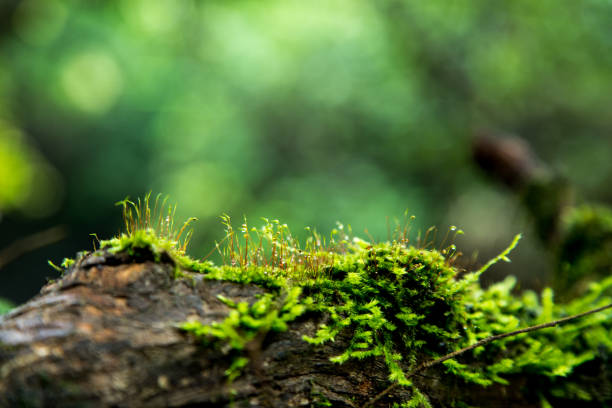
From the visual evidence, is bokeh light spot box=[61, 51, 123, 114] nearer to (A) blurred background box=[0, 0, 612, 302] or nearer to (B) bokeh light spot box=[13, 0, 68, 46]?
(A) blurred background box=[0, 0, 612, 302]

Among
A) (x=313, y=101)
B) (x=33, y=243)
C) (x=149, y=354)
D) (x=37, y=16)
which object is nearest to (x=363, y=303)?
(x=149, y=354)

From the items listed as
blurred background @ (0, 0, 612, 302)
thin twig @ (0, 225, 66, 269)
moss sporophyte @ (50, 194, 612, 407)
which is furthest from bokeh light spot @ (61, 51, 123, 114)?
moss sporophyte @ (50, 194, 612, 407)

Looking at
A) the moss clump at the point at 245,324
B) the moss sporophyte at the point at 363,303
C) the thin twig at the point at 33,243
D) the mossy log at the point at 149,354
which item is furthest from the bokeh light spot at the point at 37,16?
the moss clump at the point at 245,324

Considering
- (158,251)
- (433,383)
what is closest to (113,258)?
(158,251)

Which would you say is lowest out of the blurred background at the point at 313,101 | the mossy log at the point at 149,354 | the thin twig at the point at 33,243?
the mossy log at the point at 149,354

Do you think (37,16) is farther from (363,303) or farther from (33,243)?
(363,303)

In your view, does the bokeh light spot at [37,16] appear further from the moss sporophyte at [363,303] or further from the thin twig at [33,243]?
the moss sporophyte at [363,303]
